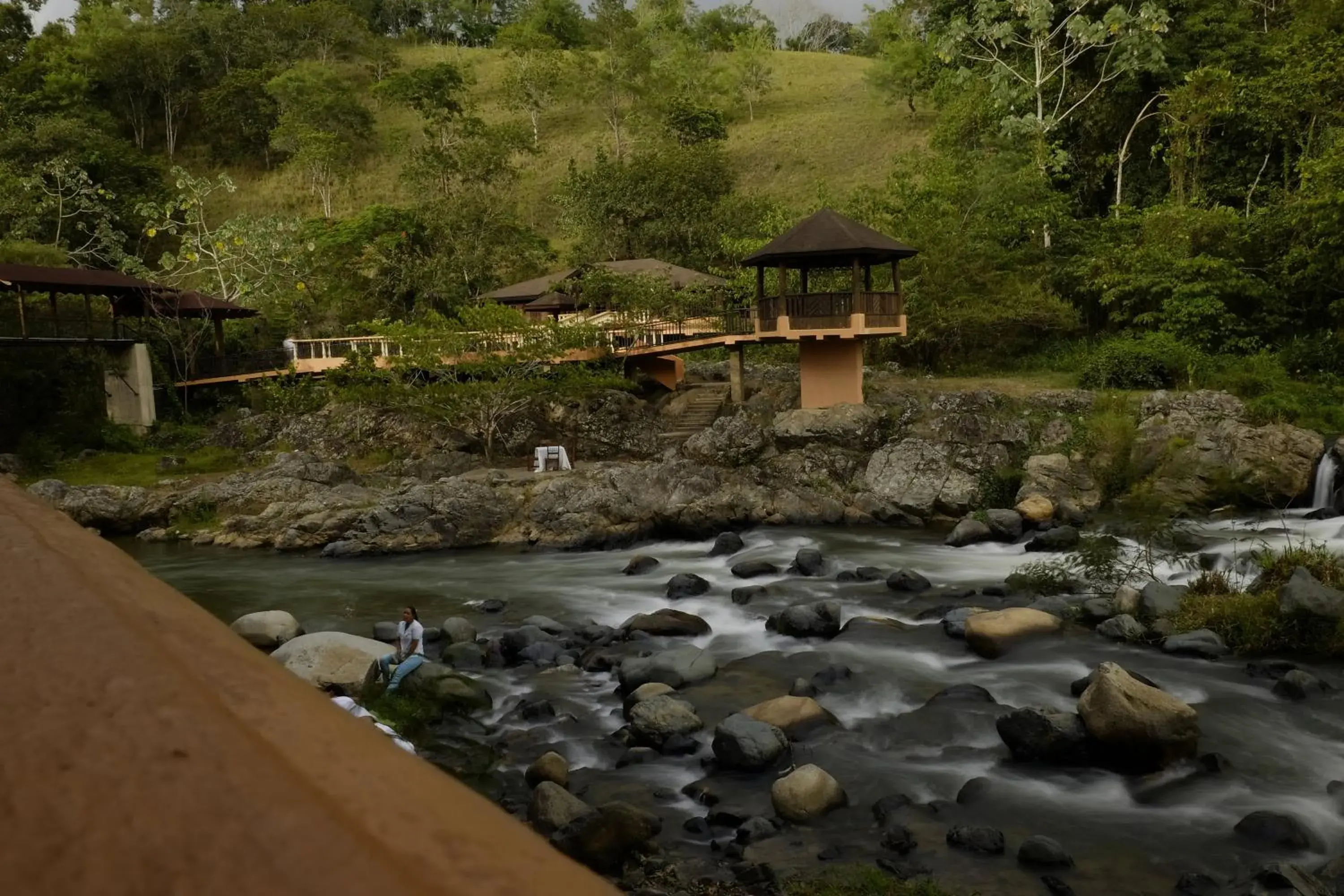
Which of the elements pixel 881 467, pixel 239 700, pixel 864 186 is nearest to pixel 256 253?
pixel 864 186

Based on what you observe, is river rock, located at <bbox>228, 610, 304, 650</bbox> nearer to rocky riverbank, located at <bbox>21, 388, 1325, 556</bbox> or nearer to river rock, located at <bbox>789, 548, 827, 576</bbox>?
rocky riverbank, located at <bbox>21, 388, 1325, 556</bbox>

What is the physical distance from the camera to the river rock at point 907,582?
16.3 meters

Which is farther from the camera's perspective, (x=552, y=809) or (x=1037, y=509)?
(x=1037, y=509)

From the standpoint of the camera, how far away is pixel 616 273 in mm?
35312

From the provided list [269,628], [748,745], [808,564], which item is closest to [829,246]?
[808,564]

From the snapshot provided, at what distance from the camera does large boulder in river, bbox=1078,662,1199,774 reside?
9531 millimetres

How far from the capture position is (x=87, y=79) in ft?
210

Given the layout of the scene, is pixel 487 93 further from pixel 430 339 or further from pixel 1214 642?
pixel 1214 642

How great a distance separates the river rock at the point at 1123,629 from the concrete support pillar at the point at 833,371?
1435 cm

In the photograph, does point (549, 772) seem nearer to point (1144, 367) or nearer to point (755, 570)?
point (755, 570)

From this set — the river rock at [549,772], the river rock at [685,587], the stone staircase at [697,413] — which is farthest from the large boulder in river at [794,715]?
the stone staircase at [697,413]

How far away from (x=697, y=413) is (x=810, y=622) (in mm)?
16563

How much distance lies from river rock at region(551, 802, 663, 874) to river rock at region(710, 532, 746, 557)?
11.7 m

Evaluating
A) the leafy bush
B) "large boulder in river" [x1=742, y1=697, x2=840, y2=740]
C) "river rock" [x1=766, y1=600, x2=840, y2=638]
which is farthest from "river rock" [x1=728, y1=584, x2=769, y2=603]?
the leafy bush
